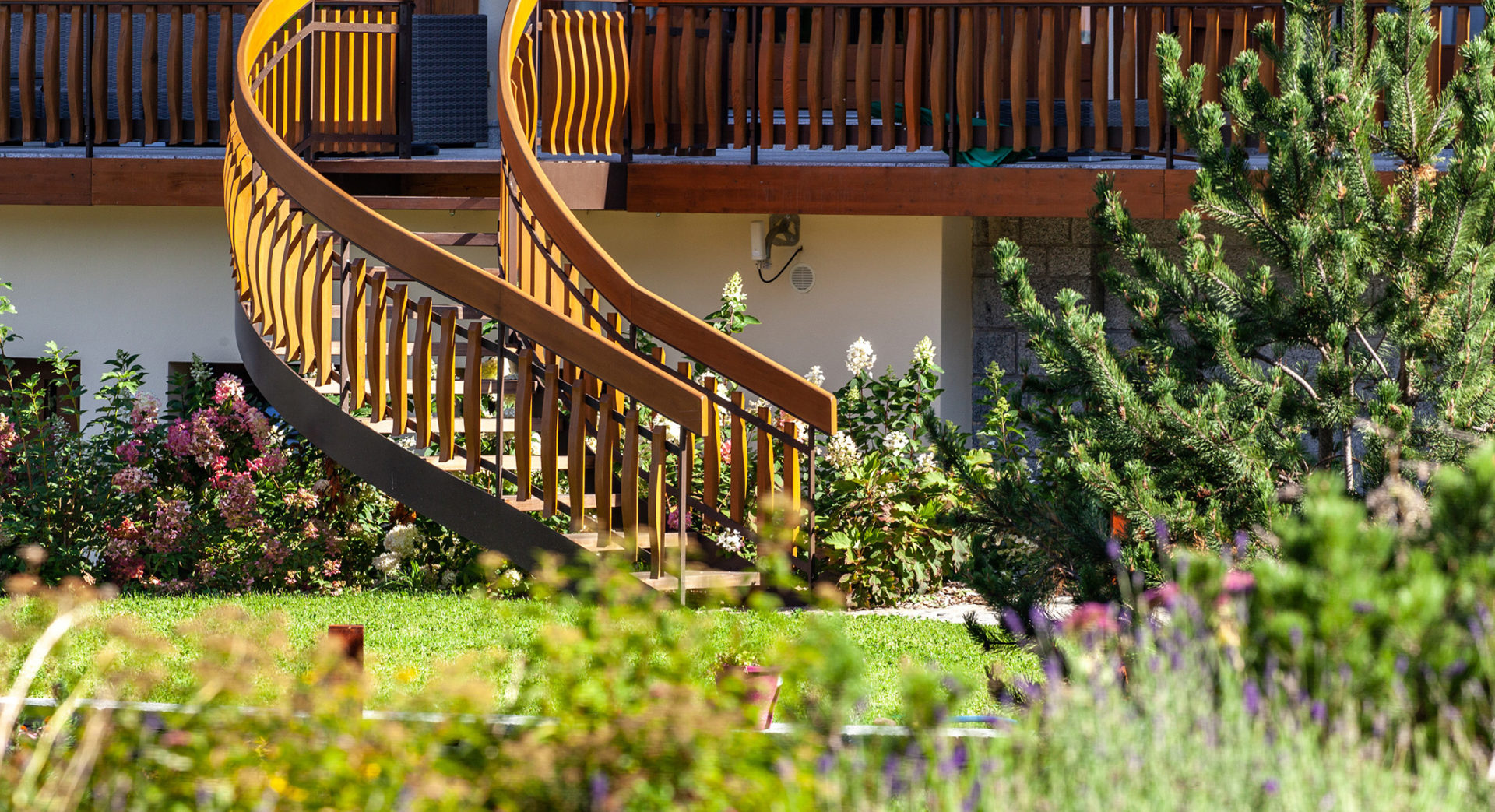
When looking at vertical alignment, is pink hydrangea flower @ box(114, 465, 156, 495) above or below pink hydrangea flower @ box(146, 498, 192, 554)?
above

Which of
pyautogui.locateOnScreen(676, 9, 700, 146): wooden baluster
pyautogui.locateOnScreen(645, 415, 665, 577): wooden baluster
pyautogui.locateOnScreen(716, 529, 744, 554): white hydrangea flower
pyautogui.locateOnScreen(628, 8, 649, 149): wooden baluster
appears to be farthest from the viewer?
pyautogui.locateOnScreen(628, 8, 649, 149): wooden baluster

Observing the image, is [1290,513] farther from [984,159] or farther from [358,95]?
[358,95]

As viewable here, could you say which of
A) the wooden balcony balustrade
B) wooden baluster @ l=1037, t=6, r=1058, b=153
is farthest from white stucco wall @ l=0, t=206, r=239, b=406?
wooden baluster @ l=1037, t=6, r=1058, b=153

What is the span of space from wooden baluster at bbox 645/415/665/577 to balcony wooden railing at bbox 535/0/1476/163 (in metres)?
3.35

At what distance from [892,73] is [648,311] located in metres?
2.83

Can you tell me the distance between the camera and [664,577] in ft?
19.2

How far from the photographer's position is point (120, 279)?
31.6 ft

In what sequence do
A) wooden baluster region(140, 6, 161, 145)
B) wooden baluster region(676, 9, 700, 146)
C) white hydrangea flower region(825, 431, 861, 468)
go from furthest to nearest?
wooden baluster region(140, 6, 161, 145) < wooden baluster region(676, 9, 700, 146) < white hydrangea flower region(825, 431, 861, 468)

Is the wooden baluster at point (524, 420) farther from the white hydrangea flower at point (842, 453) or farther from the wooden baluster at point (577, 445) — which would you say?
the white hydrangea flower at point (842, 453)

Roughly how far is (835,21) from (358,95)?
299 cm

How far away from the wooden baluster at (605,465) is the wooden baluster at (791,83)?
3.15 meters

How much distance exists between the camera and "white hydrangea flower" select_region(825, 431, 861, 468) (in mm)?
7434

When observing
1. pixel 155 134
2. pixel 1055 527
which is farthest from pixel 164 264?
pixel 1055 527

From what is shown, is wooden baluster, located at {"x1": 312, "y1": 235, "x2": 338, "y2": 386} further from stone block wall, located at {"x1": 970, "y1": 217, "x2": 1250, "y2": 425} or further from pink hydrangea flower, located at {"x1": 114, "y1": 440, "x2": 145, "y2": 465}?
stone block wall, located at {"x1": 970, "y1": 217, "x2": 1250, "y2": 425}
